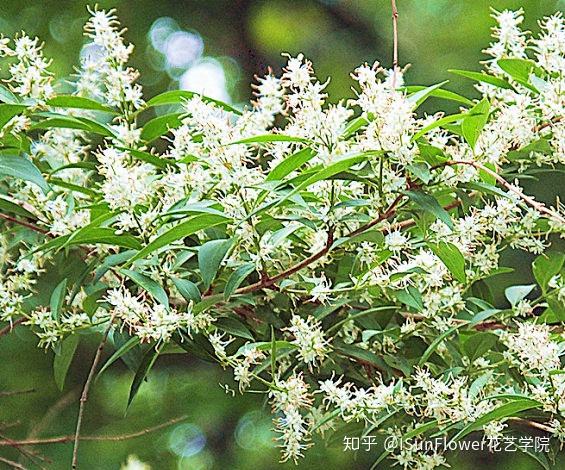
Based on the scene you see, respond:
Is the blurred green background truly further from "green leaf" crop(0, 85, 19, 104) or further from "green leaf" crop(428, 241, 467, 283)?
"green leaf" crop(428, 241, 467, 283)

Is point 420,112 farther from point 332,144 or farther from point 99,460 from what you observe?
point 332,144

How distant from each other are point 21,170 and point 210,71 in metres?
1.16

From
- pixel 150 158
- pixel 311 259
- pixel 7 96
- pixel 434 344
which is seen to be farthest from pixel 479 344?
pixel 7 96

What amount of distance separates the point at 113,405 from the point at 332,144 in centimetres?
112

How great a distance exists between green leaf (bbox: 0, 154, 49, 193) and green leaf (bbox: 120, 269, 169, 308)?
8 cm

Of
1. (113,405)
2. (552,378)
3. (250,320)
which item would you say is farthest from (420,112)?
(552,378)

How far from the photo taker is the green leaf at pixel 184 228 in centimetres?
54

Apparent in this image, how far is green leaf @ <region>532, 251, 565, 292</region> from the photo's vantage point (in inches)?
28.7

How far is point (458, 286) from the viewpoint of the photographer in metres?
0.71

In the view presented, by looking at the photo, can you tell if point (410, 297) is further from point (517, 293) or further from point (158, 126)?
point (158, 126)

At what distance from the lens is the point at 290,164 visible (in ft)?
1.81

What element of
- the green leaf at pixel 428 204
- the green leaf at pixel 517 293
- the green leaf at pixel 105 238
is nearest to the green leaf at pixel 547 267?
the green leaf at pixel 517 293

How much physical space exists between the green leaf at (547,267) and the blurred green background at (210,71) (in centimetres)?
69

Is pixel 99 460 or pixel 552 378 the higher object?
pixel 552 378
